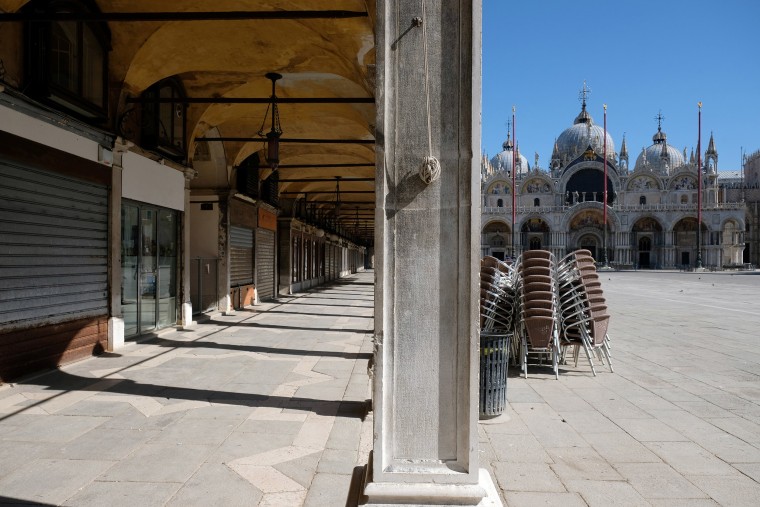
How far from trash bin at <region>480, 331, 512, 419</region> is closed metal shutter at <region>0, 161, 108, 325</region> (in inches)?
223

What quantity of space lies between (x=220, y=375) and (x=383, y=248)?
18.2 feet

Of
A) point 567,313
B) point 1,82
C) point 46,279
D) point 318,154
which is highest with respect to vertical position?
point 318,154

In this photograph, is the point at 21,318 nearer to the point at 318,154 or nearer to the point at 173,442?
the point at 173,442

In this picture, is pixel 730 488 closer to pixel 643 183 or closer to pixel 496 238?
pixel 496 238

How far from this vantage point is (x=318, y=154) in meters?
17.6

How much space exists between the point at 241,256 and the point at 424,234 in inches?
556

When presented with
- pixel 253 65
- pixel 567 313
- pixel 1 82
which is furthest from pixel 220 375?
pixel 253 65

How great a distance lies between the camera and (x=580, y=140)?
8656 centimetres

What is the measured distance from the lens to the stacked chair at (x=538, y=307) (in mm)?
7512

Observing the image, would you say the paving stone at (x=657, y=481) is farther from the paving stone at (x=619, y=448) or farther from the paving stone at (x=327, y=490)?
the paving stone at (x=327, y=490)

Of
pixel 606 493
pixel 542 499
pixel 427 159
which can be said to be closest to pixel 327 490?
pixel 542 499

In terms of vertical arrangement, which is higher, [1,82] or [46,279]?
[1,82]

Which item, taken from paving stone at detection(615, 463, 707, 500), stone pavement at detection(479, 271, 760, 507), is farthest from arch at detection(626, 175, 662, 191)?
paving stone at detection(615, 463, 707, 500)

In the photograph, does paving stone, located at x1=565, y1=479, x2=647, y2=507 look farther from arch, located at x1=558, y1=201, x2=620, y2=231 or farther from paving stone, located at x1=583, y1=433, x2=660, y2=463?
arch, located at x1=558, y1=201, x2=620, y2=231
